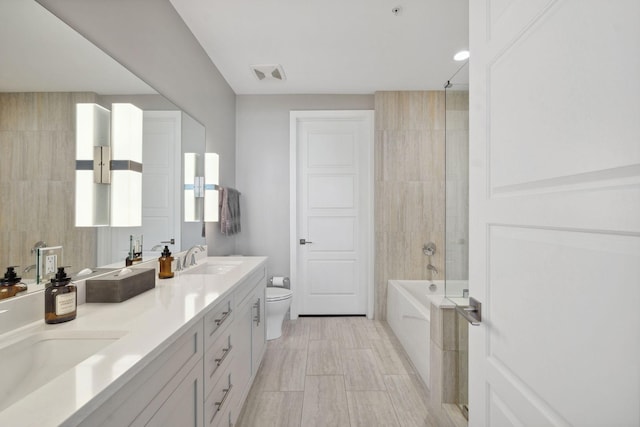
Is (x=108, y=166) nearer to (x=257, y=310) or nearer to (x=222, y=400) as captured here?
(x=222, y=400)

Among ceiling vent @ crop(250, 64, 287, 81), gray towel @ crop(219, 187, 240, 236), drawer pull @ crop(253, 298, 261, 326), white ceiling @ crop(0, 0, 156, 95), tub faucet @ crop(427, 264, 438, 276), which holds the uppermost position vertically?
ceiling vent @ crop(250, 64, 287, 81)

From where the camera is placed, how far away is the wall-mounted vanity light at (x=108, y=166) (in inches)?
50.9

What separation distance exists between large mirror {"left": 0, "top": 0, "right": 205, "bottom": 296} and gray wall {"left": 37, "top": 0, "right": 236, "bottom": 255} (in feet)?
0.30

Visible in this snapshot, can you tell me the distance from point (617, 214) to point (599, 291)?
0.45 ft

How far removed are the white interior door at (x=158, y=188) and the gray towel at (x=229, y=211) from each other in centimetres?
84

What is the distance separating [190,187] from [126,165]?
30.0 inches

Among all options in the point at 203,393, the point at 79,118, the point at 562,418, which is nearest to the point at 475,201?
the point at 562,418

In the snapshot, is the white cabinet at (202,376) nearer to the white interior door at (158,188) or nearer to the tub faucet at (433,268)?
the white interior door at (158,188)

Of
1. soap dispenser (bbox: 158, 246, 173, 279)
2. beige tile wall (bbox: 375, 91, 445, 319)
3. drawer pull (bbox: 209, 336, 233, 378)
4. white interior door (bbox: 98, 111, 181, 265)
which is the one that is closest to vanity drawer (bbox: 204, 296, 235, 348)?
drawer pull (bbox: 209, 336, 233, 378)

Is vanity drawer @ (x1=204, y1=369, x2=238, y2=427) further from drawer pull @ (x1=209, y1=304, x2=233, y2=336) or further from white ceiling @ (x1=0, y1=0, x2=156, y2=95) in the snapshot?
white ceiling @ (x1=0, y1=0, x2=156, y2=95)

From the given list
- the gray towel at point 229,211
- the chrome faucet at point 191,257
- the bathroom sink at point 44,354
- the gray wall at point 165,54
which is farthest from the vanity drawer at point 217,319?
the gray towel at point 229,211

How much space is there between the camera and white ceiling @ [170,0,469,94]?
2.09m

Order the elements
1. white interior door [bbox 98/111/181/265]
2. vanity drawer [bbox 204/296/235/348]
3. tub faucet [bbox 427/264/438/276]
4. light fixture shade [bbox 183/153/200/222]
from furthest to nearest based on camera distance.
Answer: tub faucet [bbox 427/264/438/276], light fixture shade [bbox 183/153/200/222], white interior door [bbox 98/111/181/265], vanity drawer [bbox 204/296/235/348]

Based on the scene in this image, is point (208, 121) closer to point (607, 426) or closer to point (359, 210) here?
point (359, 210)
